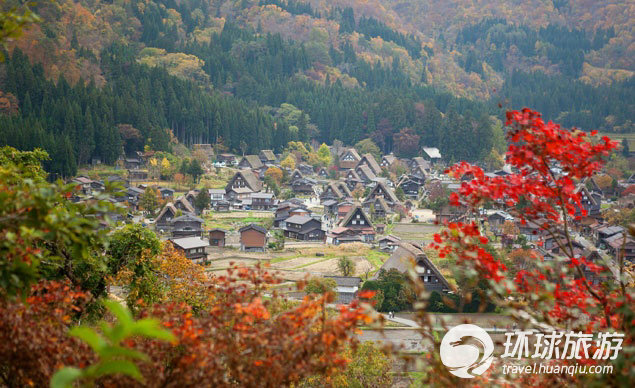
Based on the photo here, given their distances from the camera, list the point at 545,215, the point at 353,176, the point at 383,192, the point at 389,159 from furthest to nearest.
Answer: the point at 389,159 < the point at 353,176 < the point at 383,192 < the point at 545,215

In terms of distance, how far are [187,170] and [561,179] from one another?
36.9 meters

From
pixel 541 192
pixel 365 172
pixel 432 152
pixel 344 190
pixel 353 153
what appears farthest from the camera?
pixel 432 152

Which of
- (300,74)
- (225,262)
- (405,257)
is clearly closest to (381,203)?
(225,262)

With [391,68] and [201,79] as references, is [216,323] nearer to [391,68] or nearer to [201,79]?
[201,79]

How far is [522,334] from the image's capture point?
417 centimetres

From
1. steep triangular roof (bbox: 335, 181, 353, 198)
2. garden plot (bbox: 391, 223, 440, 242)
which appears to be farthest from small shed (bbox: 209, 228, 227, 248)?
steep triangular roof (bbox: 335, 181, 353, 198)

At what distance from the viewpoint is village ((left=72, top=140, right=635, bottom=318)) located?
22484 mm

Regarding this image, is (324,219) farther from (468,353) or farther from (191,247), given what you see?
(468,353)

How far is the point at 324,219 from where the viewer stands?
34250 millimetres

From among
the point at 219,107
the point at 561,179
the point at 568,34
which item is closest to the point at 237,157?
the point at 219,107

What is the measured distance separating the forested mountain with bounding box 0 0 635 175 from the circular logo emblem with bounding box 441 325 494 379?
14.1 metres

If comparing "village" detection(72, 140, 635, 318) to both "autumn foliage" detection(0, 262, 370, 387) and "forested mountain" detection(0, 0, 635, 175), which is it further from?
"autumn foliage" detection(0, 262, 370, 387)

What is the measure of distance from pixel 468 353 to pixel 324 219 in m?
29.8

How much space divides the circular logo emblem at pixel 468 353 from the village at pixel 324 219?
473 inches
